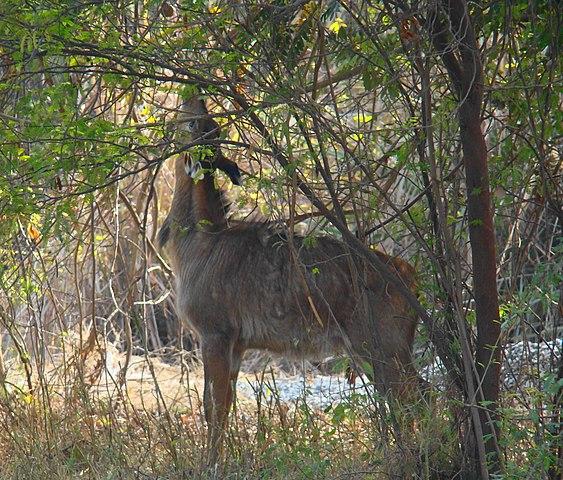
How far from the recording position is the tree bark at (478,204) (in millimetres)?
5342

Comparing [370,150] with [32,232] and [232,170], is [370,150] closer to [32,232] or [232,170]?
[232,170]

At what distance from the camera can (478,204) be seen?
5.47 meters

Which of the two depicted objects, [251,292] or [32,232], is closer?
[32,232]

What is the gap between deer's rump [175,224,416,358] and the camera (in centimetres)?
736

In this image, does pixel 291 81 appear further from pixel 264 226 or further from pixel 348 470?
pixel 264 226

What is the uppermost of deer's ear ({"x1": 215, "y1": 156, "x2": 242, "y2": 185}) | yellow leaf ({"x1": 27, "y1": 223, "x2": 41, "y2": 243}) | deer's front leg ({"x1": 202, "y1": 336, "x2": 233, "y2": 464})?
deer's ear ({"x1": 215, "y1": 156, "x2": 242, "y2": 185})

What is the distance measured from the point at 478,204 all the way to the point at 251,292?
288 cm

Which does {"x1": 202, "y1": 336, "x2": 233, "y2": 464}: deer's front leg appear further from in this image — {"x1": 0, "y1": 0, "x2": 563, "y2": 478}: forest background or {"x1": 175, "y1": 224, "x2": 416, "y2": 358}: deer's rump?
{"x1": 0, "y1": 0, "x2": 563, "y2": 478}: forest background

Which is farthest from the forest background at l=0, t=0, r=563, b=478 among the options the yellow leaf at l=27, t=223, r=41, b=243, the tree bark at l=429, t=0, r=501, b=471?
the yellow leaf at l=27, t=223, r=41, b=243

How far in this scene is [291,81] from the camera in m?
5.11

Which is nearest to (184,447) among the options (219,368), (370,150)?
(219,368)

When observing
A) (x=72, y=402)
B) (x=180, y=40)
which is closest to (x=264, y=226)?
(x=72, y=402)

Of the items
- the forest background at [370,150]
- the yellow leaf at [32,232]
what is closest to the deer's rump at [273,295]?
the forest background at [370,150]

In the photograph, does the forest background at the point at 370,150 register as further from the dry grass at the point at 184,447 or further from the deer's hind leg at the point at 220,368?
the deer's hind leg at the point at 220,368
